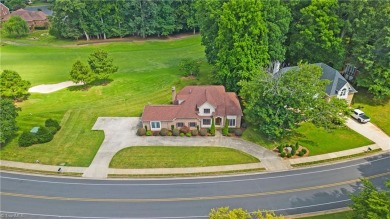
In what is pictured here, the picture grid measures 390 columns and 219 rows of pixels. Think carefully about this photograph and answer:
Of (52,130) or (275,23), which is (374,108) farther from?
(52,130)

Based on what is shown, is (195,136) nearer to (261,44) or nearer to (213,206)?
(213,206)

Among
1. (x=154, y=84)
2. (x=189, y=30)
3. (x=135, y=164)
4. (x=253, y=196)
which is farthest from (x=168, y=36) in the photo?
(x=253, y=196)

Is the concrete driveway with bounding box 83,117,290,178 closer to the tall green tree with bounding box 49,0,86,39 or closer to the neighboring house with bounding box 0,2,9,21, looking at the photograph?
the tall green tree with bounding box 49,0,86,39

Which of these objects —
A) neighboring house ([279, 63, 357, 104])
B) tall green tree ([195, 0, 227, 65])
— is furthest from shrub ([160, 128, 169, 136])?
neighboring house ([279, 63, 357, 104])

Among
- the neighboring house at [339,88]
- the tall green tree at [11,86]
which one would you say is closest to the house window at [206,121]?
the neighboring house at [339,88]

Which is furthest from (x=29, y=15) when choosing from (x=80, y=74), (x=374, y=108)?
(x=374, y=108)
